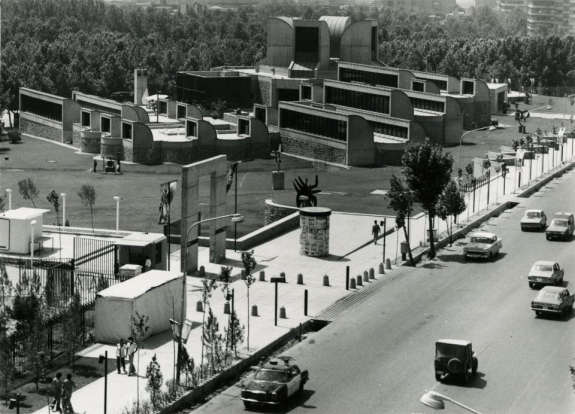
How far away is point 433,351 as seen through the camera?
4872 cm

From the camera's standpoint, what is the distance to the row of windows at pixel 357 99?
126 metres

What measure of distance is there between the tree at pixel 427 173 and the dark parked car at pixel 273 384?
26281 mm

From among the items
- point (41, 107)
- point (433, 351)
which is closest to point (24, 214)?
point (433, 351)

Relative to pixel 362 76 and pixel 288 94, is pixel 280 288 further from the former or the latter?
pixel 362 76

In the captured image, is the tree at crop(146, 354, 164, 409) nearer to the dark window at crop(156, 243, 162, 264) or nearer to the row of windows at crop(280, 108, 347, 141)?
the dark window at crop(156, 243, 162, 264)

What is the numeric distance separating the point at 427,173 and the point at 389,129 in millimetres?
49402

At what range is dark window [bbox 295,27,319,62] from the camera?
144m

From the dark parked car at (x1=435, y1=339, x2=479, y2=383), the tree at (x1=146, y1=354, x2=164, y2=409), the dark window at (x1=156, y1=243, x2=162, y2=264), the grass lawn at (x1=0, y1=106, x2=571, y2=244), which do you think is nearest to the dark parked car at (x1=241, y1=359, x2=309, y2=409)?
the tree at (x1=146, y1=354, x2=164, y2=409)

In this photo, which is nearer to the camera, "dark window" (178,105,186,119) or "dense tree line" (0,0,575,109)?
"dark window" (178,105,186,119)

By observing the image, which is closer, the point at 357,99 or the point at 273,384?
the point at 273,384

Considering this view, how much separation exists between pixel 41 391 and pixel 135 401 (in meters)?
3.61

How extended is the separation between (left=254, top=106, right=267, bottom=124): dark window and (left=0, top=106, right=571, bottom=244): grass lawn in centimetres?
995

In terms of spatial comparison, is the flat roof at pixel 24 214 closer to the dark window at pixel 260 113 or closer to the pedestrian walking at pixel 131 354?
the pedestrian walking at pixel 131 354

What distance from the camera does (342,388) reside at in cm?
4403
